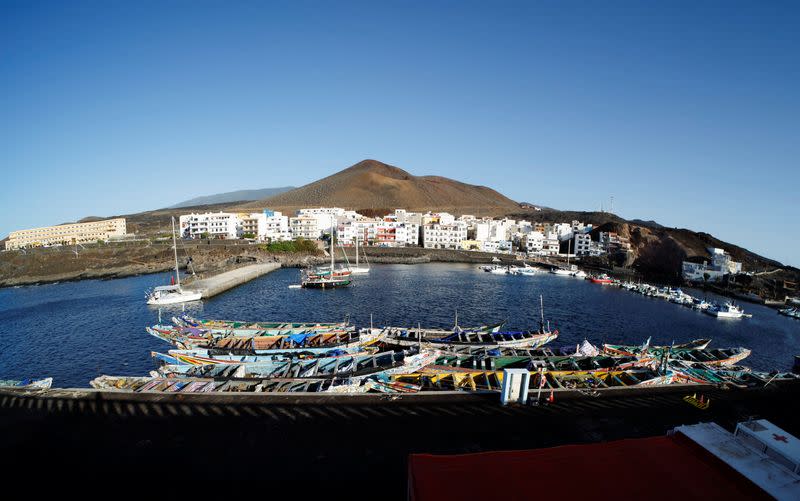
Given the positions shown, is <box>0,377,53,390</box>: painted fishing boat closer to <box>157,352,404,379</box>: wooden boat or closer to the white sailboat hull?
<box>157,352,404,379</box>: wooden boat

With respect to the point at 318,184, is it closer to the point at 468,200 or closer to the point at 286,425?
the point at 468,200

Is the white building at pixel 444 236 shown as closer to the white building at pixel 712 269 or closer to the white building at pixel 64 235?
the white building at pixel 712 269

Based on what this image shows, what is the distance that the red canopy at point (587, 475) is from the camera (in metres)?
6.07

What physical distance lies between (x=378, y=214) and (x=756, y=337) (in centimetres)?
9812

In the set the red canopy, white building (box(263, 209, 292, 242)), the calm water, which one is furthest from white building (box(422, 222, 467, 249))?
the red canopy

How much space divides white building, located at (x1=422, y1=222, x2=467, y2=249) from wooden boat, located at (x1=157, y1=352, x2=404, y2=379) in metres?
63.7

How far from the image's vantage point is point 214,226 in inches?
3123

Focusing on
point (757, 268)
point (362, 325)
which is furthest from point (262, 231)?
point (757, 268)

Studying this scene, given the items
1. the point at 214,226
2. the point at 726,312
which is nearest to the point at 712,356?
the point at 726,312

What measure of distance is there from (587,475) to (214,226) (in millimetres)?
84061

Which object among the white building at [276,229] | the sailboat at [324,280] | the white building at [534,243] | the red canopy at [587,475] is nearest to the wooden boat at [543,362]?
the red canopy at [587,475]

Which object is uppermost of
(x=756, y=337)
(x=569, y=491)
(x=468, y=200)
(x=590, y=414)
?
(x=468, y=200)

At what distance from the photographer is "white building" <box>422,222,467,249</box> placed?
264 ft

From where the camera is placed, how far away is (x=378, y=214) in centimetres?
11906
